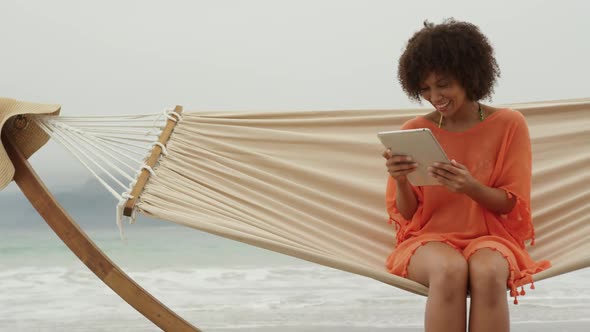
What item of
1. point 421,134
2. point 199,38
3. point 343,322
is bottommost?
point 343,322

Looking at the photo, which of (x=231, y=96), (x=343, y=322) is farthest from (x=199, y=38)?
(x=343, y=322)

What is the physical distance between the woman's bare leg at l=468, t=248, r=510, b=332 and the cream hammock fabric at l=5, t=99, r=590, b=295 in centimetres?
30

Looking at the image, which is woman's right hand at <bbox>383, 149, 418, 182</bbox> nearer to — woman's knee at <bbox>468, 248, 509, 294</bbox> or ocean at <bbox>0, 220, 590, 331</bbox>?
woman's knee at <bbox>468, 248, 509, 294</bbox>

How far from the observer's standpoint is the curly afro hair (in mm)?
1859

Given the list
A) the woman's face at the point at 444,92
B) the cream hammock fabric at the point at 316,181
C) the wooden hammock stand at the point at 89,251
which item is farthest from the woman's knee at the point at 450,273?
the wooden hammock stand at the point at 89,251

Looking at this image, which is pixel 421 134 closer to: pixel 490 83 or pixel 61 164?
pixel 490 83

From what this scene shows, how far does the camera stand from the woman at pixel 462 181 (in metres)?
1.79

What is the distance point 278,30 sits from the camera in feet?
21.9

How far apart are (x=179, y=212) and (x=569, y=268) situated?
3.15ft

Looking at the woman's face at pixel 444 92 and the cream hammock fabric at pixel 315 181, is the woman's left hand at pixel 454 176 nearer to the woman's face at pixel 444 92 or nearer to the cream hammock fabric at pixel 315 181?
the woman's face at pixel 444 92

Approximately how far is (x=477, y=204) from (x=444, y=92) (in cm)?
28

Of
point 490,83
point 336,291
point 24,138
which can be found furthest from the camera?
point 336,291

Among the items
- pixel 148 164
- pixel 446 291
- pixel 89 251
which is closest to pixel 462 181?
pixel 446 291

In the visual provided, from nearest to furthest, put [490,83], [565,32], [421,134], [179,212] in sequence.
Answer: [421,134] < [490,83] < [179,212] < [565,32]
